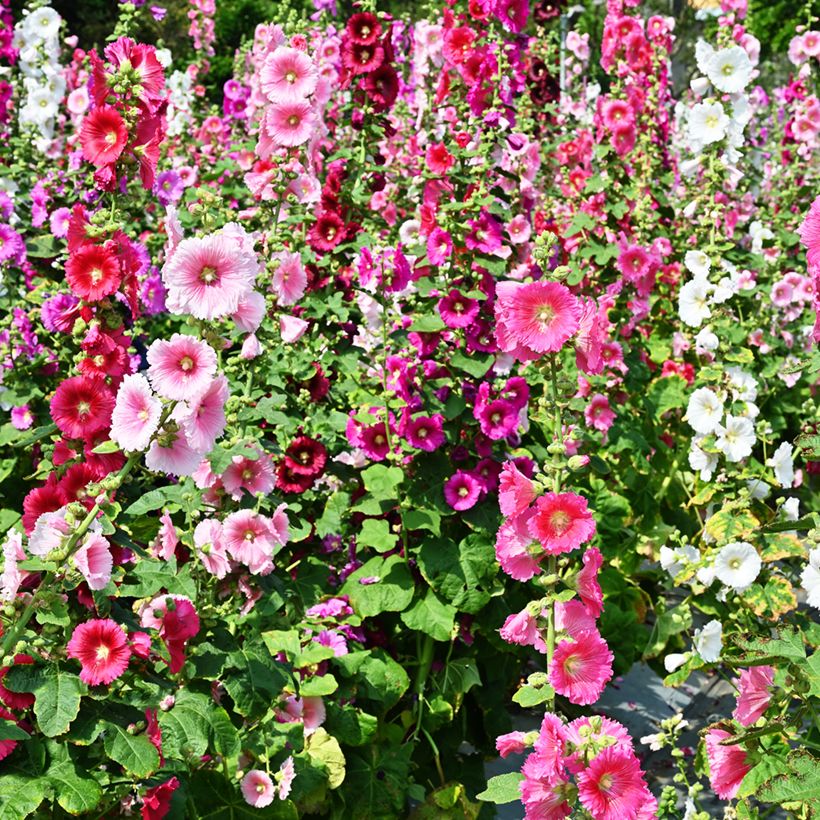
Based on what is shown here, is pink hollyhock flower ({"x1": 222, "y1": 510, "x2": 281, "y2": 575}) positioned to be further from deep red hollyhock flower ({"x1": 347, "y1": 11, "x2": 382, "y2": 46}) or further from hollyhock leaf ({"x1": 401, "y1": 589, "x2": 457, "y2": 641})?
deep red hollyhock flower ({"x1": 347, "y1": 11, "x2": 382, "y2": 46})

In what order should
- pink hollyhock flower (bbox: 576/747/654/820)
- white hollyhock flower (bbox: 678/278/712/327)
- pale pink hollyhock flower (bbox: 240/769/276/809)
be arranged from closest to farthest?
pink hollyhock flower (bbox: 576/747/654/820), pale pink hollyhock flower (bbox: 240/769/276/809), white hollyhock flower (bbox: 678/278/712/327)

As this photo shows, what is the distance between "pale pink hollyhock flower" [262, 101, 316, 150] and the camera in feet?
9.64

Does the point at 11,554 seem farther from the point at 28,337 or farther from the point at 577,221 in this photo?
the point at 577,221

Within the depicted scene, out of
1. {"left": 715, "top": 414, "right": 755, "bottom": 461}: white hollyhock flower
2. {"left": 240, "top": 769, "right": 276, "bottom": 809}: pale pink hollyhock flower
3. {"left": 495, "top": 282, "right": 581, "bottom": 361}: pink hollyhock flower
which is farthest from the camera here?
{"left": 715, "top": 414, "right": 755, "bottom": 461}: white hollyhock flower

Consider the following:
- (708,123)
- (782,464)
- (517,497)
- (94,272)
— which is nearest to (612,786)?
(517,497)

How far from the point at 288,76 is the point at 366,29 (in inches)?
22.3

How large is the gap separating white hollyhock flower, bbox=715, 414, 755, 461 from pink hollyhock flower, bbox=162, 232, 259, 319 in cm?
186

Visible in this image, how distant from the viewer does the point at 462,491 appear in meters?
2.90

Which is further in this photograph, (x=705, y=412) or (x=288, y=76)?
(x=705, y=412)

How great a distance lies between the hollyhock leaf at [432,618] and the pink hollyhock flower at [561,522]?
110cm

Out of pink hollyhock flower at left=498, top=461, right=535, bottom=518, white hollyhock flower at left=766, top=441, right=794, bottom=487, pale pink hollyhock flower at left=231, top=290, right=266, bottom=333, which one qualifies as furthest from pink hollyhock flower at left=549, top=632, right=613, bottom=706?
white hollyhock flower at left=766, top=441, right=794, bottom=487

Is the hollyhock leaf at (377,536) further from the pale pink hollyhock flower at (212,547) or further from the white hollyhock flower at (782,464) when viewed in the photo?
the white hollyhock flower at (782,464)

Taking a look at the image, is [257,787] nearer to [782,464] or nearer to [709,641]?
[709,641]

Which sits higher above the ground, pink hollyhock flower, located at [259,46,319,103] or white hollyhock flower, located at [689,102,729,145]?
pink hollyhock flower, located at [259,46,319,103]
